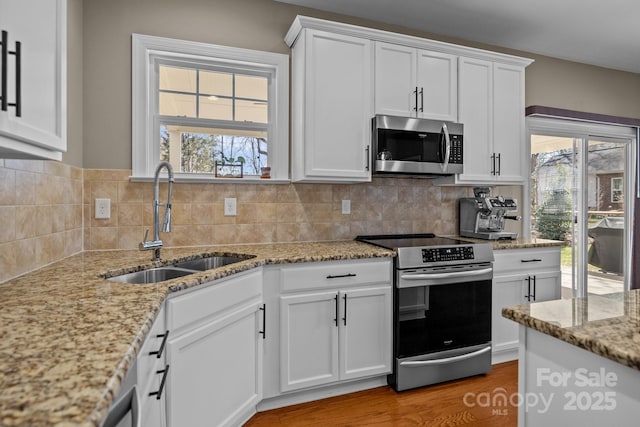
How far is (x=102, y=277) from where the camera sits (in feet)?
5.00

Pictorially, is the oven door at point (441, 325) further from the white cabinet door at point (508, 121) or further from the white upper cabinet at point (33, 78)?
the white upper cabinet at point (33, 78)

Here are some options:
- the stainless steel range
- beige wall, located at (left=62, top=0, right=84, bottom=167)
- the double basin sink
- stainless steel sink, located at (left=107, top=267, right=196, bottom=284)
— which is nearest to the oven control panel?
the stainless steel range

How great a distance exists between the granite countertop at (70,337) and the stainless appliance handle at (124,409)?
10cm

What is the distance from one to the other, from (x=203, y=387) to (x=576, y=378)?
1390 millimetres

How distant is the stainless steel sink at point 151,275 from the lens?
171 cm

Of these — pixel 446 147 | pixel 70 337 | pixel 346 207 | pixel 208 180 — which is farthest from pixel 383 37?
pixel 70 337

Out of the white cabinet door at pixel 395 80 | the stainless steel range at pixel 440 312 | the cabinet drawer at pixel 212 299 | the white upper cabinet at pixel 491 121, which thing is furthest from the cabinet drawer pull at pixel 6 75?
the white upper cabinet at pixel 491 121

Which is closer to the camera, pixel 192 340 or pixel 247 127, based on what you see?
pixel 192 340

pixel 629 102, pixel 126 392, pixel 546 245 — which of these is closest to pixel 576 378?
pixel 126 392

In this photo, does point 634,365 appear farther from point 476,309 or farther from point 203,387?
point 476,309

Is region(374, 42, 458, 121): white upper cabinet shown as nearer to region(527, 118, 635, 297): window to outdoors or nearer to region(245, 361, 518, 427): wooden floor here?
region(527, 118, 635, 297): window to outdoors

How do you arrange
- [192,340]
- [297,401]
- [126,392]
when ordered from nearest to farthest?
[126,392] → [192,340] → [297,401]

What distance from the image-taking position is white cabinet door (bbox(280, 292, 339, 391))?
2.07 metres

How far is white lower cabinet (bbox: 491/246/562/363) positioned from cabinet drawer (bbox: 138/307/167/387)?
2.27 metres
